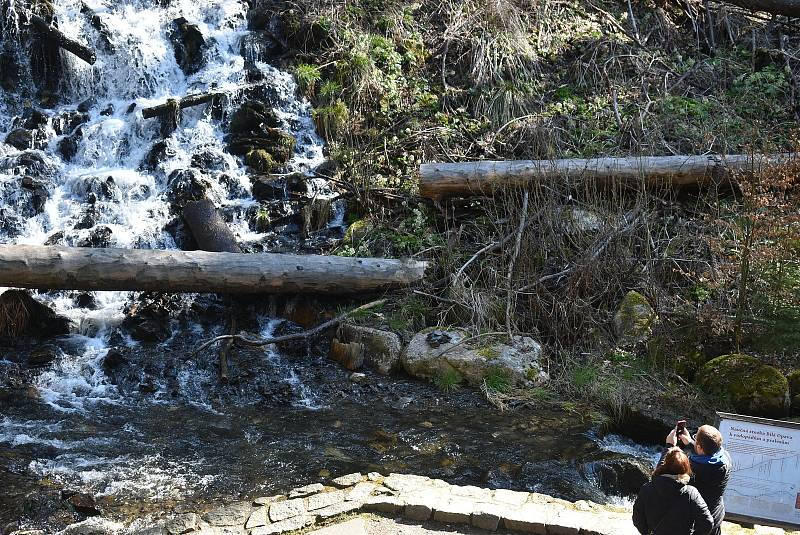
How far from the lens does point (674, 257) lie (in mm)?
9930

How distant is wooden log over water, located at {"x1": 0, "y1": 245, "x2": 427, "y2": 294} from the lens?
8.67 metres

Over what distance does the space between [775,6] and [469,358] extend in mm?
8879

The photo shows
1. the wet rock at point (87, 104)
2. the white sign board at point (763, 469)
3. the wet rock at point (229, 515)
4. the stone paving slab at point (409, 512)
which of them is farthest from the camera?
the wet rock at point (87, 104)

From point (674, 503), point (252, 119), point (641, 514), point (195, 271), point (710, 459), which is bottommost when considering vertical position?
point (641, 514)

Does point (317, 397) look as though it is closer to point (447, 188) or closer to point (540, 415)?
point (540, 415)

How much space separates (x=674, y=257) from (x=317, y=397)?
4.40 meters

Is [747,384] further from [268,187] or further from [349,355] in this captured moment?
[268,187]

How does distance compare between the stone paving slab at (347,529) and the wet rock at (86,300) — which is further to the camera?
the wet rock at (86,300)

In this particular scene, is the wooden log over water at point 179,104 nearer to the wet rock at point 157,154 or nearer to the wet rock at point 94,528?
the wet rock at point 157,154

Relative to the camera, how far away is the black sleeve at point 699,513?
173 inches

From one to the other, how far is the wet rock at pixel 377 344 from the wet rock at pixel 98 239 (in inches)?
132

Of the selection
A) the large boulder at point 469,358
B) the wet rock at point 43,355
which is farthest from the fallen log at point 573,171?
the wet rock at point 43,355

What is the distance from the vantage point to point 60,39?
13.0m

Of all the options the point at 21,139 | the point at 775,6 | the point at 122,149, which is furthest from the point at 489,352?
the point at 775,6
